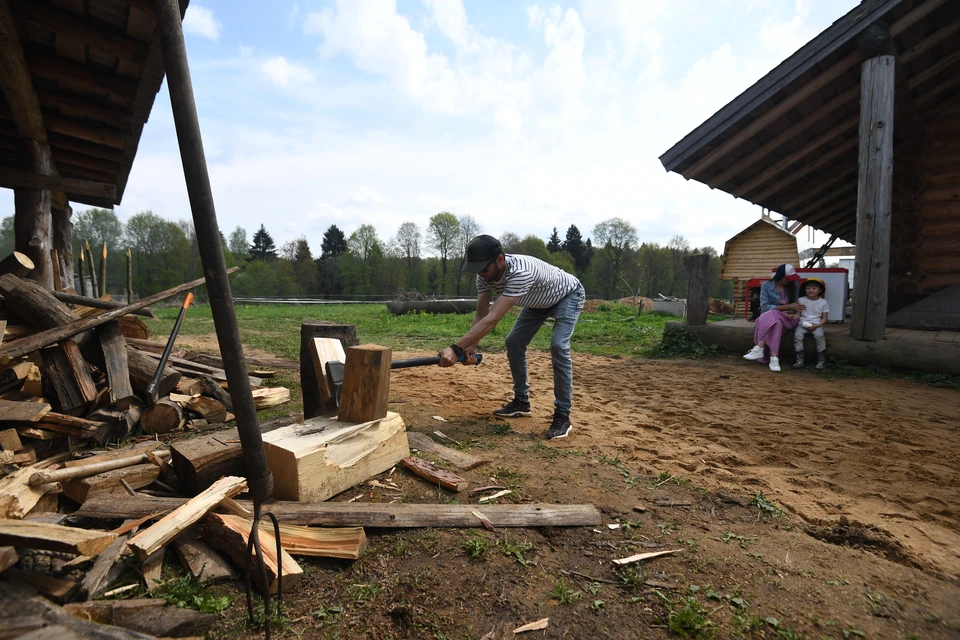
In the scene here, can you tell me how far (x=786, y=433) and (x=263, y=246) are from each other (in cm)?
6034

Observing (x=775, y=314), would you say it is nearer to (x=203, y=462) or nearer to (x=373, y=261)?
(x=203, y=462)

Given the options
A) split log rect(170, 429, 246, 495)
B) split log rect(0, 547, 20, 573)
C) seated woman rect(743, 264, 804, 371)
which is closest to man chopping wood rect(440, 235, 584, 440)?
split log rect(170, 429, 246, 495)

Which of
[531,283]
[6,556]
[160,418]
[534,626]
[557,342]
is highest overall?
[531,283]

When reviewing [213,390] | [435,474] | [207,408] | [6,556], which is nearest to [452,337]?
[213,390]

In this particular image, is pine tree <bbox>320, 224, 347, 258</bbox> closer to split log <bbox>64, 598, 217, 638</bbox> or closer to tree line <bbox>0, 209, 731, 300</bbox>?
tree line <bbox>0, 209, 731, 300</bbox>

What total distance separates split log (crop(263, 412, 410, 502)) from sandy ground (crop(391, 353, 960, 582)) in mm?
1506

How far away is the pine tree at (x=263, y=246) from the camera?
181 ft

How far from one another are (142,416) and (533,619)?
341cm

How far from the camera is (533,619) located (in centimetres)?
168

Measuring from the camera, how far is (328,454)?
2484 mm

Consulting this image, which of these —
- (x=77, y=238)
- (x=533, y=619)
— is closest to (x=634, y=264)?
(x=533, y=619)

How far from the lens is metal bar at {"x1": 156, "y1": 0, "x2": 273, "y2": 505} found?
1860 millimetres

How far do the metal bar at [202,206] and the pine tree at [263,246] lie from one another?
58.0 metres

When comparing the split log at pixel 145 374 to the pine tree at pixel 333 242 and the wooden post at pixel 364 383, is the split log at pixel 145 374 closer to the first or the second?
the wooden post at pixel 364 383
